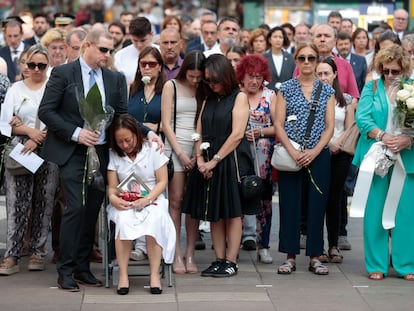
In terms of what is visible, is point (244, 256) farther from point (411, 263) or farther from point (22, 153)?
point (22, 153)

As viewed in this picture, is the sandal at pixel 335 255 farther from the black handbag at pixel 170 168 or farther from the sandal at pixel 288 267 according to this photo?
the black handbag at pixel 170 168

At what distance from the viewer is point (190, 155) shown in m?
10.2

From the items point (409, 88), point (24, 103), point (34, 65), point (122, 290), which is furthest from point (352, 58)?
point (122, 290)

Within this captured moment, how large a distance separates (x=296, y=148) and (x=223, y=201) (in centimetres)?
81

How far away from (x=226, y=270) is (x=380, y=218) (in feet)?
4.67

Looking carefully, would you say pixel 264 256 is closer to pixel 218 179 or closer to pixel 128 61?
pixel 218 179

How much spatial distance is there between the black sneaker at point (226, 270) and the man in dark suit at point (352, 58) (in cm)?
486

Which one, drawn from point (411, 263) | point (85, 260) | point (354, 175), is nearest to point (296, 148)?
point (411, 263)

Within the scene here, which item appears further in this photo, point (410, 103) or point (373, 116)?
point (373, 116)

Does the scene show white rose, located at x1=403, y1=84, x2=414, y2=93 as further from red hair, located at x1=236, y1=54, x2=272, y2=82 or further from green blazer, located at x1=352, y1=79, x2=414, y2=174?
red hair, located at x1=236, y1=54, x2=272, y2=82

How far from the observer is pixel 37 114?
9938mm

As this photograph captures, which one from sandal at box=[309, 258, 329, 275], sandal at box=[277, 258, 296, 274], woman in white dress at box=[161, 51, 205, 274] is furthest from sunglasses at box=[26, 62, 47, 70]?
sandal at box=[309, 258, 329, 275]

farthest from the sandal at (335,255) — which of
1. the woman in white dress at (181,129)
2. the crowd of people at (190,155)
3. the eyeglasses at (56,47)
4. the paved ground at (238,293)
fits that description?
the eyeglasses at (56,47)

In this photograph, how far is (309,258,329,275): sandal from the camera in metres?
10.1
